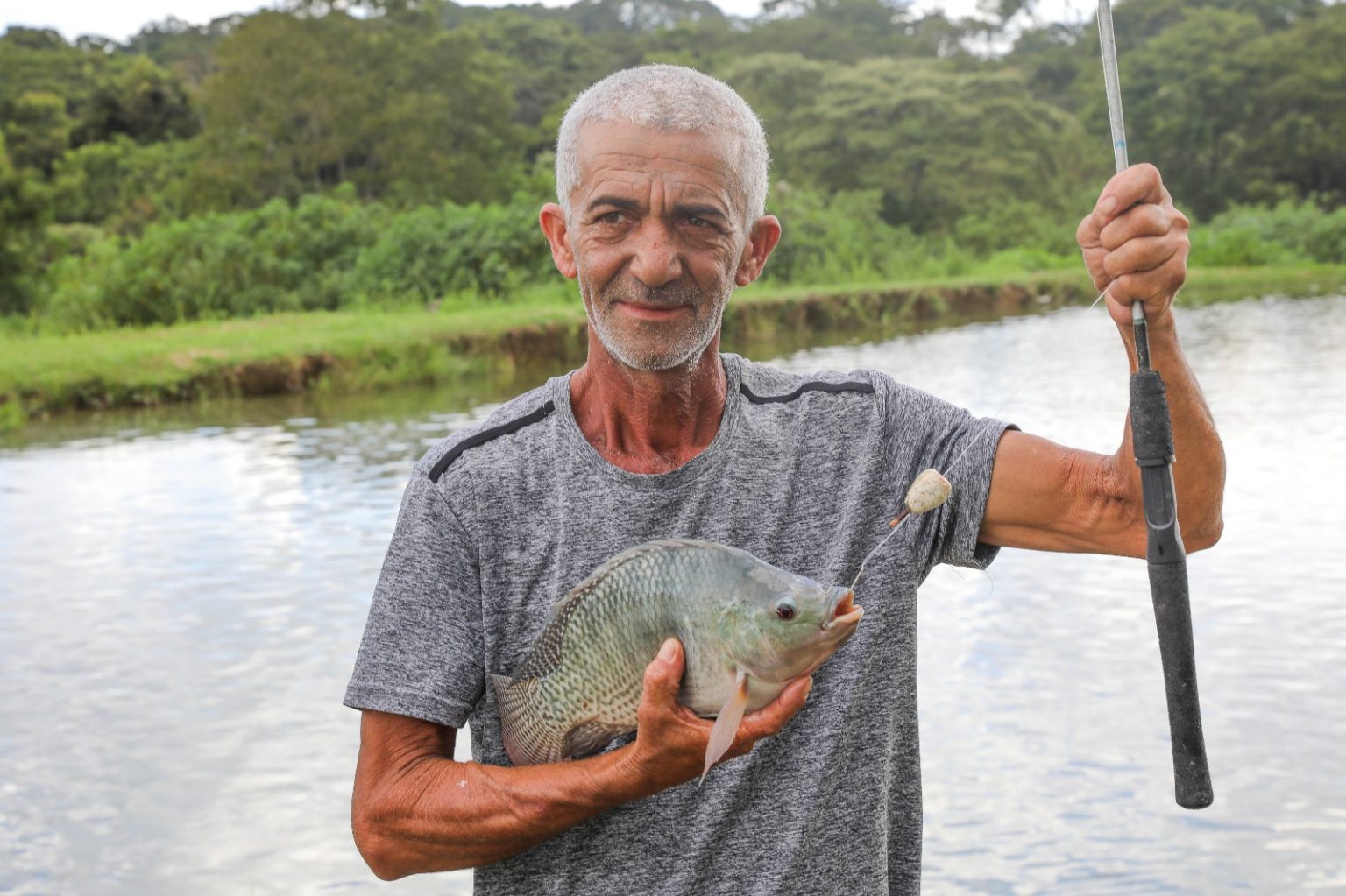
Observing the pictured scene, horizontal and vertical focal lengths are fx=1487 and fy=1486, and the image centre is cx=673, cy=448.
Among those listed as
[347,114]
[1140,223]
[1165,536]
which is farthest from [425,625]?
[347,114]

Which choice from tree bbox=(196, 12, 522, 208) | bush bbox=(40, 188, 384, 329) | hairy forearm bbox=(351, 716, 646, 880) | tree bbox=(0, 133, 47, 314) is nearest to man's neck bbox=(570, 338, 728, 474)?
hairy forearm bbox=(351, 716, 646, 880)

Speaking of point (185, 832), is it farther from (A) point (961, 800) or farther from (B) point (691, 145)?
(B) point (691, 145)

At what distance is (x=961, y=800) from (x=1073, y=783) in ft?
1.65

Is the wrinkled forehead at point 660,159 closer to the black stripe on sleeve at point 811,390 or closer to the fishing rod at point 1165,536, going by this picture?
the black stripe on sleeve at point 811,390

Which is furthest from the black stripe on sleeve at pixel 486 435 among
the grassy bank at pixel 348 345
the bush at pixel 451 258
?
the bush at pixel 451 258

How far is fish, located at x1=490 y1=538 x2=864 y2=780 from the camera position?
1.80 metres

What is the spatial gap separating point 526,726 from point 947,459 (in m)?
0.83

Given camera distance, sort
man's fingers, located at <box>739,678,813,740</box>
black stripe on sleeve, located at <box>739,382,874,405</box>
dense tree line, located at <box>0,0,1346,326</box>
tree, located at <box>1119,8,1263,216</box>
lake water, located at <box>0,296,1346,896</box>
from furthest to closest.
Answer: tree, located at <box>1119,8,1263,216</box> → dense tree line, located at <box>0,0,1346,326</box> → lake water, located at <box>0,296,1346,896</box> → black stripe on sleeve, located at <box>739,382,874,405</box> → man's fingers, located at <box>739,678,813,740</box>

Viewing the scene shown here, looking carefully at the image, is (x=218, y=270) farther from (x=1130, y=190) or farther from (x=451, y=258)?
(x=1130, y=190)

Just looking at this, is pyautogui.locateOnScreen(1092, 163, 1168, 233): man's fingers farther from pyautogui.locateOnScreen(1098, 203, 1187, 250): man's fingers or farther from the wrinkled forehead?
the wrinkled forehead

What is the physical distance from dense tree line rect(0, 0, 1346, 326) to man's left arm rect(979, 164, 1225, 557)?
22.1 meters

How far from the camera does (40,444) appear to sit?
14180 millimetres

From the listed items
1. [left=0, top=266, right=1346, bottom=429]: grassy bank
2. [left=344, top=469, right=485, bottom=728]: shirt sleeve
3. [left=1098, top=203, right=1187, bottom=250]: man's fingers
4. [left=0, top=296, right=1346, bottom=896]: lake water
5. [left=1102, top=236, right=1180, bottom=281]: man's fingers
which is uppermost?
[left=1098, top=203, right=1187, bottom=250]: man's fingers

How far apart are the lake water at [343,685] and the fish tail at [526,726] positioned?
3737 mm
